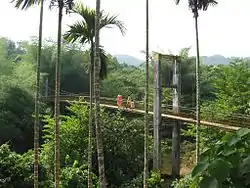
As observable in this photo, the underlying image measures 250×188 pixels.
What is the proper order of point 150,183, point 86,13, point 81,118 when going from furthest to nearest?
1. point 81,118
2. point 150,183
3. point 86,13

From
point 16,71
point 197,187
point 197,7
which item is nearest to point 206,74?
point 16,71

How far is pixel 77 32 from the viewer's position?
7.39 meters

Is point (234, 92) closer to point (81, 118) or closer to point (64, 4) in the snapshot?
point (81, 118)

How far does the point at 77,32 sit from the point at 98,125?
2702 mm

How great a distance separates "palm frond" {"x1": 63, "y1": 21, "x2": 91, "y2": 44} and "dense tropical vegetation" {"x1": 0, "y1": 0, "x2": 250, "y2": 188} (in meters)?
0.02

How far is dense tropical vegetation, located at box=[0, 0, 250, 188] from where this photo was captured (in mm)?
1469

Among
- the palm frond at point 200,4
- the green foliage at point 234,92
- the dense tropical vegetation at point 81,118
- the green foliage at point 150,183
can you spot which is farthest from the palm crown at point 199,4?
the green foliage at point 234,92

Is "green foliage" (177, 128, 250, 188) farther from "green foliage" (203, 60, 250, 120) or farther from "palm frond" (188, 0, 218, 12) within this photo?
"green foliage" (203, 60, 250, 120)

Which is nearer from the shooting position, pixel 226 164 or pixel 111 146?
pixel 226 164

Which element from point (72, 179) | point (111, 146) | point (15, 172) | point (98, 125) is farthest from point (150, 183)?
point (98, 125)

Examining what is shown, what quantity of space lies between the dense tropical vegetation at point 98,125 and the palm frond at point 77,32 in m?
0.02

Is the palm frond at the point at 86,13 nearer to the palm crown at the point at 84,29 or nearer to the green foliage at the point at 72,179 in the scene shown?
the palm crown at the point at 84,29

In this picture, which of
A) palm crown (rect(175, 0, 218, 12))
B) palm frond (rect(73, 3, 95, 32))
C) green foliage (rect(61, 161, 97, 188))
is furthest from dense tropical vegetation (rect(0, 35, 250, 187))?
palm crown (rect(175, 0, 218, 12))

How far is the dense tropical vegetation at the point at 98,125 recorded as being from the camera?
4.82 feet
